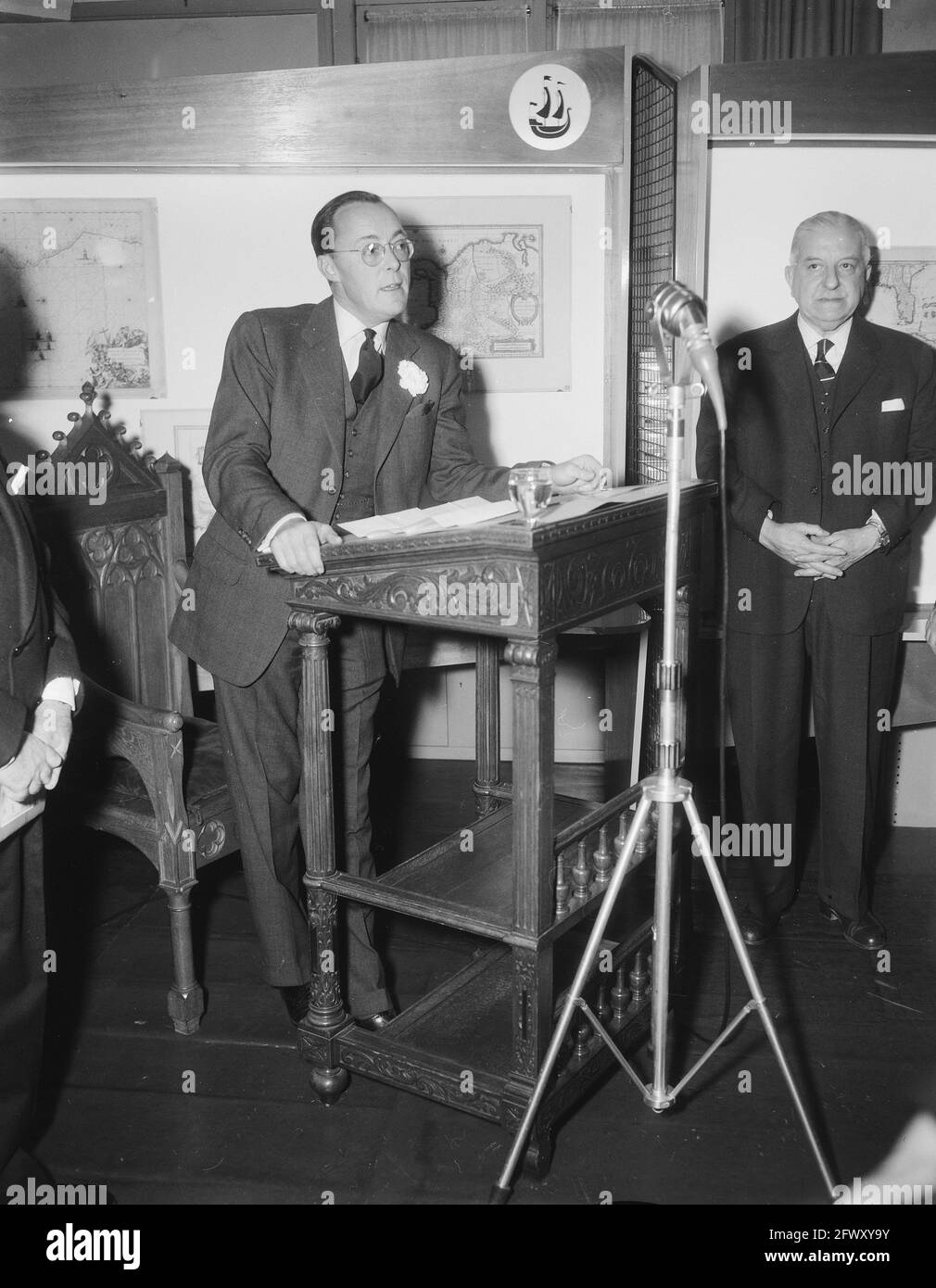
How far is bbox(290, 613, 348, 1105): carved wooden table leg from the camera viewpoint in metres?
2.48

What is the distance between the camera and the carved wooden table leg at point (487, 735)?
333 centimetres

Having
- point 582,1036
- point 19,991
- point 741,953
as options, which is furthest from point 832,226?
point 19,991

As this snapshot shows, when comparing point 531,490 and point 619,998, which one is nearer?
point 531,490

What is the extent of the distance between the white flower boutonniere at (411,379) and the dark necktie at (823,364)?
3.92 feet

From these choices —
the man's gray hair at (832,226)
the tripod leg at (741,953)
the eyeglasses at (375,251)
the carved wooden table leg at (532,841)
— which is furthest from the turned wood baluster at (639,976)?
the man's gray hair at (832,226)

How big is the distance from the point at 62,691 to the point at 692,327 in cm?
138

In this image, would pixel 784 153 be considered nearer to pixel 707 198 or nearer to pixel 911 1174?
pixel 707 198

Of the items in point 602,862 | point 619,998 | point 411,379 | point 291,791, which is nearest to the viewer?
point 602,862

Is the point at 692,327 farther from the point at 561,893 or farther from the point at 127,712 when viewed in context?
the point at 127,712

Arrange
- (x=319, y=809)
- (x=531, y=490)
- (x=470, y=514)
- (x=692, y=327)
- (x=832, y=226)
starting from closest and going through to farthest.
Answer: (x=692, y=327), (x=531, y=490), (x=470, y=514), (x=319, y=809), (x=832, y=226)

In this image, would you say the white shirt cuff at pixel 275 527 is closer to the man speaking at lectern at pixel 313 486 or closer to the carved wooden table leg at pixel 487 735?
the man speaking at lectern at pixel 313 486

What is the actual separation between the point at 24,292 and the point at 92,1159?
267cm

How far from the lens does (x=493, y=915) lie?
7.62 ft

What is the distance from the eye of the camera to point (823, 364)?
3.28 m
